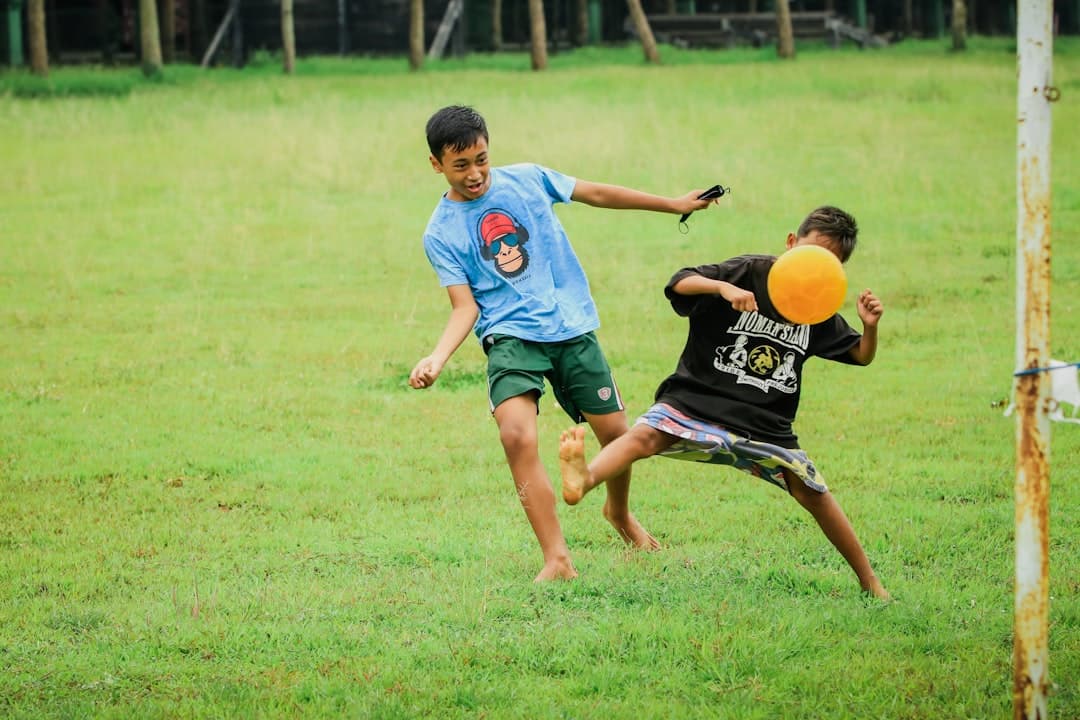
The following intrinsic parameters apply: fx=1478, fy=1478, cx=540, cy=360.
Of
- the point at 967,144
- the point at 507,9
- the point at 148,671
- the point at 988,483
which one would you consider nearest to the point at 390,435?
the point at 988,483

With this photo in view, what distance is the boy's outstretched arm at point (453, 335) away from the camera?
512 centimetres

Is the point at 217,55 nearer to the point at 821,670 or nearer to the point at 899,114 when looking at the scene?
the point at 899,114

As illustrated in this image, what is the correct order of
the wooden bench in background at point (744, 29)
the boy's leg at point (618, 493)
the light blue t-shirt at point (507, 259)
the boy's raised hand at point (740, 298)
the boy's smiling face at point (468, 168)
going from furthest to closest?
1. the wooden bench in background at point (744, 29)
2. the boy's leg at point (618, 493)
3. the light blue t-shirt at point (507, 259)
4. the boy's smiling face at point (468, 168)
5. the boy's raised hand at point (740, 298)

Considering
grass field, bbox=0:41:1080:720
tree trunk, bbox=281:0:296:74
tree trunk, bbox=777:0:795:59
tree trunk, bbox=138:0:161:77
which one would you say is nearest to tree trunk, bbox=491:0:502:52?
tree trunk, bbox=281:0:296:74

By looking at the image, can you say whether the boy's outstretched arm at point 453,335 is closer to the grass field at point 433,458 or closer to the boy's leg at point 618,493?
the boy's leg at point 618,493

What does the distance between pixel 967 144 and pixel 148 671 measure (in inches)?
632

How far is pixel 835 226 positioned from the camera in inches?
201

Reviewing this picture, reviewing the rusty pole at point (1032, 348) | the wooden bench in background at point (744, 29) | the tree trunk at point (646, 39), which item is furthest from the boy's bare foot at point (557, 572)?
the wooden bench in background at point (744, 29)

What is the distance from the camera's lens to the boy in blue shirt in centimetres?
544

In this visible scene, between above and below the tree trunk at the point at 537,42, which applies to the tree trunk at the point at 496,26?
above

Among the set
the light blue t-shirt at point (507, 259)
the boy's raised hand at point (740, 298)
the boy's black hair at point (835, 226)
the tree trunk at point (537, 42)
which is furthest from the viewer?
the tree trunk at point (537, 42)

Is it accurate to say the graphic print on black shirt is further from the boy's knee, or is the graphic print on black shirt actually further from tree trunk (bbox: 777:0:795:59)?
tree trunk (bbox: 777:0:795:59)

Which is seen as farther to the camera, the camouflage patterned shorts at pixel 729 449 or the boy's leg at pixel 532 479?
the boy's leg at pixel 532 479

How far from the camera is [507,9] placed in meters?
41.3
